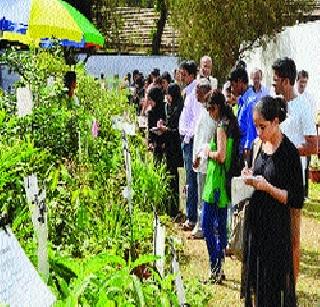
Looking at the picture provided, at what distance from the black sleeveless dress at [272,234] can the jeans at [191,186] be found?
3312mm

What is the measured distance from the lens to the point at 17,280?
2141 mm

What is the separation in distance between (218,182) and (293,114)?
32.0 inches

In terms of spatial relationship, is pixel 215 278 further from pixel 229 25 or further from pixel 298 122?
pixel 229 25

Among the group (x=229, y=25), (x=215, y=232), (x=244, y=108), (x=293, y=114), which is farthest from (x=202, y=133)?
(x=229, y=25)

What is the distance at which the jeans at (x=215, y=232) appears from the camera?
231 inches

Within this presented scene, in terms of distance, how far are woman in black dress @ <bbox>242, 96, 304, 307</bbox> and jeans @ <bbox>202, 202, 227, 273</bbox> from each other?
139 cm

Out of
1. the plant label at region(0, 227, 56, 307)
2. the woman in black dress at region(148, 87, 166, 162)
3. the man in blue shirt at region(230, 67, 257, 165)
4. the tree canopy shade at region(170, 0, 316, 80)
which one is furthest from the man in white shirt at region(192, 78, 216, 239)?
the tree canopy shade at region(170, 0, 316, 80)

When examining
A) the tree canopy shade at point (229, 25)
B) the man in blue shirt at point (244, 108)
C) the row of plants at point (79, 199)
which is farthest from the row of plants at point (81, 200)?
the tree canopy shade at point (229, 25)

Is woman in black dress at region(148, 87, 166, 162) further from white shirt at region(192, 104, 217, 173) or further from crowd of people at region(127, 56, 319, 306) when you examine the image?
white shirt at region(192, 104, 217, 173)

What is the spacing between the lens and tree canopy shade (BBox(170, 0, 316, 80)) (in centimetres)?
2172

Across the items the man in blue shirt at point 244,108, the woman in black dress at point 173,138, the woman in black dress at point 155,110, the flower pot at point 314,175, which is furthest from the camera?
the flower pot at point 314,175

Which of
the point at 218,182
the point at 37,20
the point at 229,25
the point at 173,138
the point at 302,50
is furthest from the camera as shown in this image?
the point at 229,25

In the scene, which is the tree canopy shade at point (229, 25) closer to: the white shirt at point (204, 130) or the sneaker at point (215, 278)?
the white shirt at point (204, 130)

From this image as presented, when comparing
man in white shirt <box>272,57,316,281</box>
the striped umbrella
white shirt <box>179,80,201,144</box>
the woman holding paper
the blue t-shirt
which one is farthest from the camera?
the striped umbrella
